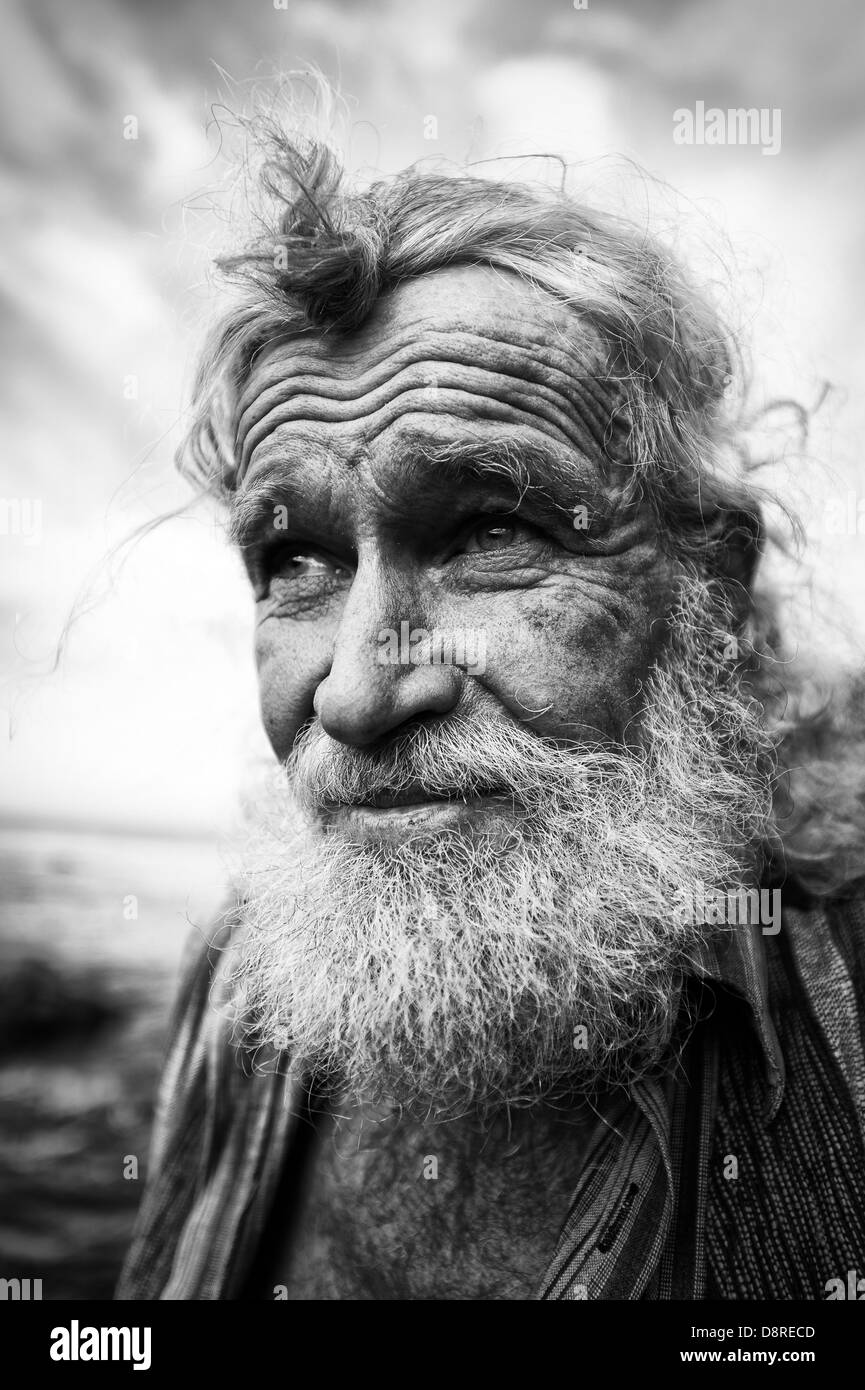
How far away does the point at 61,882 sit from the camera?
320cm

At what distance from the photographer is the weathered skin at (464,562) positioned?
4.48ft

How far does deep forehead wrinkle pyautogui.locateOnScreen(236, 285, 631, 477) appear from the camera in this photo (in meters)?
1.38

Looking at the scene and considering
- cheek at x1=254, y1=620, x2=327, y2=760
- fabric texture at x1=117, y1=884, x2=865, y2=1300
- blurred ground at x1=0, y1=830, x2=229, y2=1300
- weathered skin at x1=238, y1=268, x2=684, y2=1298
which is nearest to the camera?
fabric texture at x1=117, y1=884, x2=865, y2=1300

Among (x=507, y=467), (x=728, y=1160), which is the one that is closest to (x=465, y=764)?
(x=507, y=467)

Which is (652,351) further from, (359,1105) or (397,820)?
(359,1105)

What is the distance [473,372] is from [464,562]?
1.01 feet

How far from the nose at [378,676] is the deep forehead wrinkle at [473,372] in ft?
0.97

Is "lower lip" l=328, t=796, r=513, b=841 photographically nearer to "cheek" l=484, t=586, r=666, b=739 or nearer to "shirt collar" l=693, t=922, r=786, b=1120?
"cheek" l=484, t=586, r=666, b=739

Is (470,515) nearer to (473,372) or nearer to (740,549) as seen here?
(473,372)

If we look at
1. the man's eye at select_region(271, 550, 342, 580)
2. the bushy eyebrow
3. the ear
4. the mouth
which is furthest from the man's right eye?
the ear

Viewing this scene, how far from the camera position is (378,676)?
133cm

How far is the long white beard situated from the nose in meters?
0.05

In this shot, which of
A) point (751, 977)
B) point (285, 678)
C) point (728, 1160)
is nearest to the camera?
point (728, 1160)
